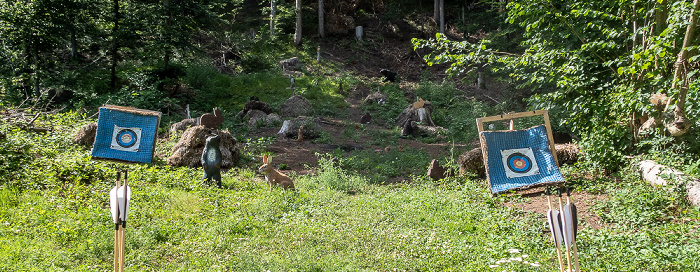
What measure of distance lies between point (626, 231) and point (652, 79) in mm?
2522

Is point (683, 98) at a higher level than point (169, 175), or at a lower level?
higher

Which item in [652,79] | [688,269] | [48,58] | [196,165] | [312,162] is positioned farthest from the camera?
[48,58]

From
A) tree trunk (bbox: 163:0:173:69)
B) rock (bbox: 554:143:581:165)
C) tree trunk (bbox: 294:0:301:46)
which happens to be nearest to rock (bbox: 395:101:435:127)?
rock (bbox: 554:143:581:165)

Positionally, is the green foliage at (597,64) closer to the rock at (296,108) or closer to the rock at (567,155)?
the rock at (567,155)

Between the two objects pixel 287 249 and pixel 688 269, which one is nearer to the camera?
pixel 688 269

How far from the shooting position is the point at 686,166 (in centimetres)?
618

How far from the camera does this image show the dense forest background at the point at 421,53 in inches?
258

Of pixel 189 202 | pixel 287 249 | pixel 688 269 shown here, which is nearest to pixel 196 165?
pixel 189 202

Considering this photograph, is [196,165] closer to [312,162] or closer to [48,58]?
[312,162]

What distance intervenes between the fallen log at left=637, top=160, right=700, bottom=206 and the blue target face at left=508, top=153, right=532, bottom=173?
1.52 meters

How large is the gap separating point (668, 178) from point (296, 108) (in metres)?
11.2

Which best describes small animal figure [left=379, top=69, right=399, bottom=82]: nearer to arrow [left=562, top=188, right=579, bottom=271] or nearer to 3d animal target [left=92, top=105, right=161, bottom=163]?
3d animal target [left=92, top=105, right=161, bottom=163]

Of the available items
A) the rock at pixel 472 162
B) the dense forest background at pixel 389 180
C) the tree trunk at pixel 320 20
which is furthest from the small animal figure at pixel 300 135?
the tree trunk at pixel 320 20

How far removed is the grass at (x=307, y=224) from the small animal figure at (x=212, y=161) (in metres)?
0.27
